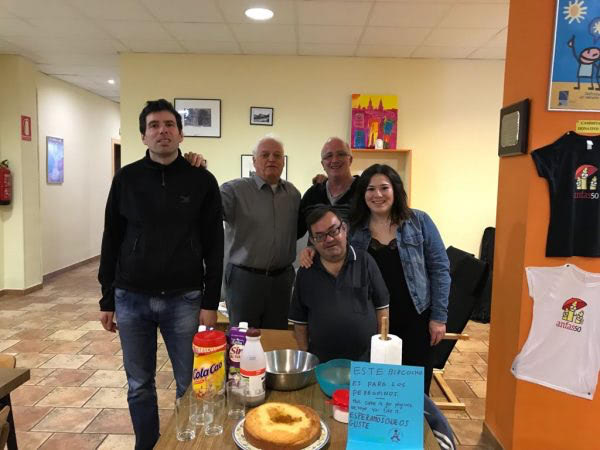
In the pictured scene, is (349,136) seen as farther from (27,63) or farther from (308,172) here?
(27,63)

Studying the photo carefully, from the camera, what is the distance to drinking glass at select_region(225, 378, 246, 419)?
3.93 ft

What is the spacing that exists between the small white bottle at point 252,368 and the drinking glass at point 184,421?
0.51ft

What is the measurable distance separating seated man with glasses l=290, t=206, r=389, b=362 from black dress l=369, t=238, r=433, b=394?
0.74ft

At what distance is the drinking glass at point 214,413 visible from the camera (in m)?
1.11

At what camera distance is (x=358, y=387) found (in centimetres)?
103

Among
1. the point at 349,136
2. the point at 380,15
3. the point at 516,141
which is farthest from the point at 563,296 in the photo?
the point at 349,136

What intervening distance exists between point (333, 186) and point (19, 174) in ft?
14.1

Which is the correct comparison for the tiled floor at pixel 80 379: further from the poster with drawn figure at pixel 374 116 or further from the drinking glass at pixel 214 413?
the poster with drawn figure at pixel 374 116

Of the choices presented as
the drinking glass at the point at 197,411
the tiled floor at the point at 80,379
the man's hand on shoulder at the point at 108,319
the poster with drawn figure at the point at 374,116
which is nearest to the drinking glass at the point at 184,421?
the drinking glass at the point at 197,411

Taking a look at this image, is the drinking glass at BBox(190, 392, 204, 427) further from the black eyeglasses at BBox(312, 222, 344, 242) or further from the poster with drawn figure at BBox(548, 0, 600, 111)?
the poster with drawn figure at BBox(548, 0, 600, 111)

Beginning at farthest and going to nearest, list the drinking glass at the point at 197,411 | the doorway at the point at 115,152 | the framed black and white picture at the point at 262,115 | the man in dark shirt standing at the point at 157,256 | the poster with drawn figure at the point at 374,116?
the doorway at the point at 115,152 < the framed black and white picture at the point at 262,115 < the poster with drawn figure at the point at 374,116 < the man in dark shirt standing at the point at 157,256 < the drinking glass at the point at 197,411

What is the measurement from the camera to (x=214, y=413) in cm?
117

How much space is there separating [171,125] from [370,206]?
89 cm

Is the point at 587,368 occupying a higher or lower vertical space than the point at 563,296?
lower
